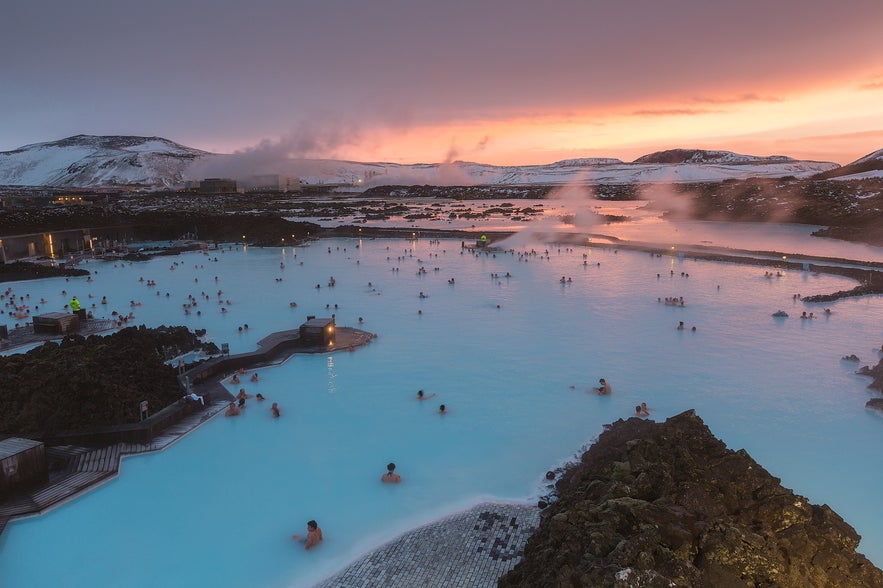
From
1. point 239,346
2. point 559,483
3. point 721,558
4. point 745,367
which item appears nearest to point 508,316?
point 745,367

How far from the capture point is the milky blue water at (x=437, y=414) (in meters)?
6.93

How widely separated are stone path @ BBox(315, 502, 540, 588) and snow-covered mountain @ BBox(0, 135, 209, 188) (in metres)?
143

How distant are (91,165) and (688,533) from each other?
566 feet

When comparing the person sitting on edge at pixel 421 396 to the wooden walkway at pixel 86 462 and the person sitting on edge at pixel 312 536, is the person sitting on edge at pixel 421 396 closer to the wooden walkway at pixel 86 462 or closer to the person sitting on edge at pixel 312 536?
the wooden walkway at pixel 86 462

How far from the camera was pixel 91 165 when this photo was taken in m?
144

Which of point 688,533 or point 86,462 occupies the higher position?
point 688,533

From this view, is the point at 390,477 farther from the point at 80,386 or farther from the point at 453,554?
the point at 80,386

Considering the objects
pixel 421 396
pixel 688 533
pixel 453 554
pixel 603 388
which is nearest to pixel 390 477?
pixel 453 554

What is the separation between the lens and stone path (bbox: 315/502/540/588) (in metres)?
5.77

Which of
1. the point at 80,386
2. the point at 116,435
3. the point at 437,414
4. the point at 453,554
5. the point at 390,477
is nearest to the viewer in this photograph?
the point at 453,554

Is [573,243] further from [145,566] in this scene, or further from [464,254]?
[145,566]

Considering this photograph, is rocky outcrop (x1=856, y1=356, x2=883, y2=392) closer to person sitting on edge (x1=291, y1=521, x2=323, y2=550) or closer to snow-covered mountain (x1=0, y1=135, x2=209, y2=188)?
person sitting on edge (x1=291, y1=521, x2=323, y2=550)

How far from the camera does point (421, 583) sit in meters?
5.70

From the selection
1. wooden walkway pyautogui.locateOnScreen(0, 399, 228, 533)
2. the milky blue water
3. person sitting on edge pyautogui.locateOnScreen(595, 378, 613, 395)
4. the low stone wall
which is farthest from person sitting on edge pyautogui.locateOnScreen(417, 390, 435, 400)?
the low stone wall
